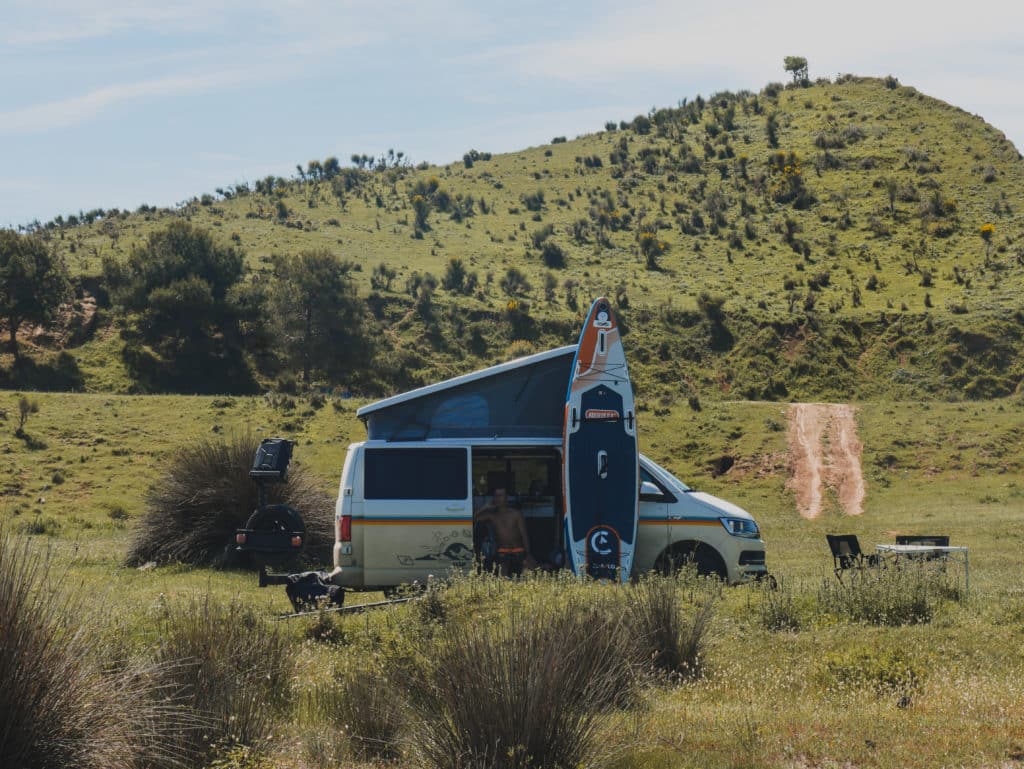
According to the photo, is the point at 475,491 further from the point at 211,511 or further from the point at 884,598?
the point at 211,511

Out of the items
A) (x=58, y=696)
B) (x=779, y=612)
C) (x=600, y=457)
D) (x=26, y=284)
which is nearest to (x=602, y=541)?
(x=600, y=457)

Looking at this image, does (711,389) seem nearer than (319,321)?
Yes

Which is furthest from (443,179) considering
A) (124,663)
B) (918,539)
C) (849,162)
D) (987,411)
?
(124,663)

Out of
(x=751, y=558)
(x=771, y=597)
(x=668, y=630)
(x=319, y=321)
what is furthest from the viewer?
(x=319, y=321)

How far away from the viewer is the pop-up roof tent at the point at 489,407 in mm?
13172

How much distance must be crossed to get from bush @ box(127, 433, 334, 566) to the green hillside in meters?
25.3

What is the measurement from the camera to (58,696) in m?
5.33

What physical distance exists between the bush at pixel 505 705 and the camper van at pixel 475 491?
6.50m

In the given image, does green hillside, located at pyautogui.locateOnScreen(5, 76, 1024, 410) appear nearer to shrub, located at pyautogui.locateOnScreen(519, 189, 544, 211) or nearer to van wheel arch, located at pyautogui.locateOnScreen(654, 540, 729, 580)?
shrub, located at pyautogui.locateOnScreen(519, 189, 544, 211)

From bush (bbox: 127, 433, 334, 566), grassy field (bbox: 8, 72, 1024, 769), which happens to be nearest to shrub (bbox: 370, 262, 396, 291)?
grassy field (bbox: 8, 72, 1024, 769)

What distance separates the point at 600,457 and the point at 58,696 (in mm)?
7980

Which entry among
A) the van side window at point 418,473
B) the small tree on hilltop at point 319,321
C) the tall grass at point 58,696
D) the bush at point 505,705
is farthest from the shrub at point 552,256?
the tall grass at point 58,696

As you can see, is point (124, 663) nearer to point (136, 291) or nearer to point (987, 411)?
point (987, 411)

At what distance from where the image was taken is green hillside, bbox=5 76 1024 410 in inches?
2144
